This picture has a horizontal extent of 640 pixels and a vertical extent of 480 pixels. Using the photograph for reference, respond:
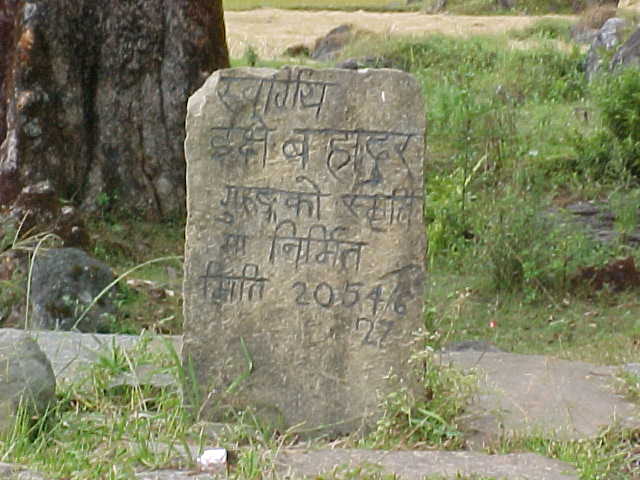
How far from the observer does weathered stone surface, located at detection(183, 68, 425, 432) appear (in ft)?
17.6

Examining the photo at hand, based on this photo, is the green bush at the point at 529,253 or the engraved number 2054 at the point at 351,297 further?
the green bush at the point at 529,253

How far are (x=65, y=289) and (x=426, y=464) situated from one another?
122 inches

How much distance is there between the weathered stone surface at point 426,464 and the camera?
4887mm

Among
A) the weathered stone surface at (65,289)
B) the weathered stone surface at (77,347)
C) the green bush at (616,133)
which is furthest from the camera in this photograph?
the green bush at (616,133)

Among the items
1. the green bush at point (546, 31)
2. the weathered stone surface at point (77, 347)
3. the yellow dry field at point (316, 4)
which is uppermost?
the yellow dry field at point (316, 4)

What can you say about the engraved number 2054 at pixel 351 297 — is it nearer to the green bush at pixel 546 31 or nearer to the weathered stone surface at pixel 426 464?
the weathered stone surface at pixel 426 464

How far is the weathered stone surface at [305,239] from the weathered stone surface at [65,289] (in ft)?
6.80

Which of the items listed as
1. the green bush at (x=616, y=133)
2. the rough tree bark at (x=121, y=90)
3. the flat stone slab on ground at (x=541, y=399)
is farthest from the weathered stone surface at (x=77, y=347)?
the green bush at (x=616, y=133)

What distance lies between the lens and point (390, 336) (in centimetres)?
540

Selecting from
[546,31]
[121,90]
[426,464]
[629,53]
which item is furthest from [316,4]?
[426,464]

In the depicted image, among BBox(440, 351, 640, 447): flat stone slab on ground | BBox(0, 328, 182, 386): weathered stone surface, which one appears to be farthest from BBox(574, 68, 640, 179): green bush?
BBox(0, 328, 182, 386): weathered stone surface

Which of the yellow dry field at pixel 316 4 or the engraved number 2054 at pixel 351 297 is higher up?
the yellow dry field at pixel 316 4

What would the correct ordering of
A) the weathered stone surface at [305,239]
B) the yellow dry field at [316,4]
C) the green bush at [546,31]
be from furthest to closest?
1. the yellow dry field at [316,4]
2. the green bush at [546,31]
3. the weathered stone surface at [305,239]

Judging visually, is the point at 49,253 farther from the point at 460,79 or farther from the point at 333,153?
the point at 460,79
